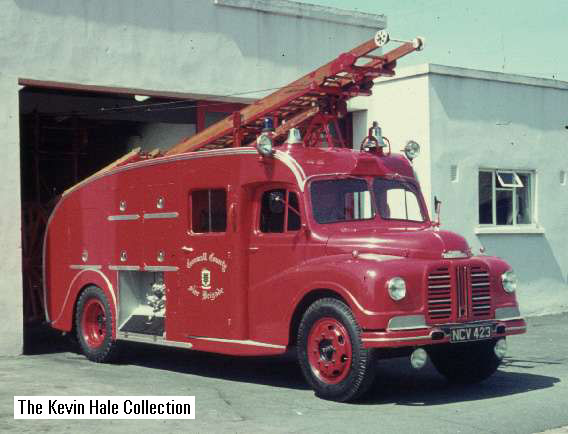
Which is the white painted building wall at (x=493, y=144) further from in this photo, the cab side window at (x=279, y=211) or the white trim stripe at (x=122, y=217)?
the cab side window at (x=279, y=211)

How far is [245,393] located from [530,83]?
1195 cm

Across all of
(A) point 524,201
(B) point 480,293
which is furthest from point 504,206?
(B) point 480,293

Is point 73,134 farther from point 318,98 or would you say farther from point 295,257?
point 295,257

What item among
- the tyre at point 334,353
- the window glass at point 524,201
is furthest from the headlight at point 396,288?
the window glass at point 524,201

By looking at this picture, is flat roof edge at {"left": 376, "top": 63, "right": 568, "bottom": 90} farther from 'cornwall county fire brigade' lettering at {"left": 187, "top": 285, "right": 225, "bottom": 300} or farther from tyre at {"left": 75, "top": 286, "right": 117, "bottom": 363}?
'cornwall county fire brigade' lettering at {"left": 187, "top": 285, "right": 225, "bottom": 300}

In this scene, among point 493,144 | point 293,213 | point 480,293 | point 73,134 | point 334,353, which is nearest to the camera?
point 334,353

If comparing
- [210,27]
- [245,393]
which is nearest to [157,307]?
[245,393]

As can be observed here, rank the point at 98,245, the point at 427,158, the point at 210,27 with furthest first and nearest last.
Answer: the point at 427,158, the point at 210,27, the point at 98,245

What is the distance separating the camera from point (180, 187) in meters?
13.2

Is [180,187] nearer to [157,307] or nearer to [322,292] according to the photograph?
[157,307]

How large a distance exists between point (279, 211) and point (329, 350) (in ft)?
6.32

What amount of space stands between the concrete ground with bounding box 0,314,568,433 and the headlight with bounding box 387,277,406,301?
3.62 feet

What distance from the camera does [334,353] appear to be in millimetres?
10758

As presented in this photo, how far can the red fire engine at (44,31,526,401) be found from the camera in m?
10.7
